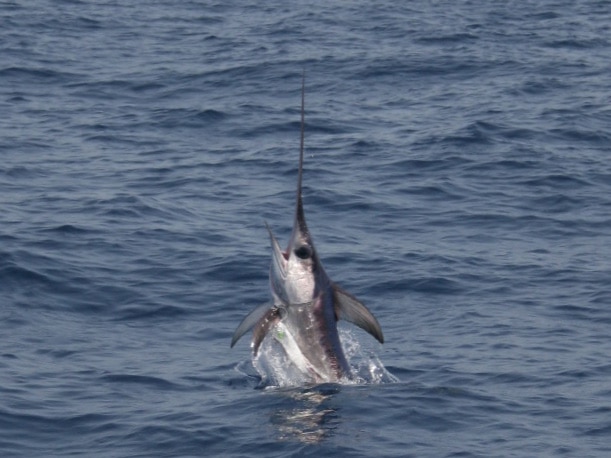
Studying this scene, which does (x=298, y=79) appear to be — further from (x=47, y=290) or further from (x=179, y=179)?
(x=47, y=290)

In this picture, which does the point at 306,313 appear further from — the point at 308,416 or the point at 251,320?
the point at 308,416

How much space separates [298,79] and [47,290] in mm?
13616

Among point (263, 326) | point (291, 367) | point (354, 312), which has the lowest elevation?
point (291, 367)

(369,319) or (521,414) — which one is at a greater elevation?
(369,319)

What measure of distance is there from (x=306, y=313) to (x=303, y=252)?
801 millimetres

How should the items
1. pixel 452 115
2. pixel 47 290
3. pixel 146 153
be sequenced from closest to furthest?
1. pixel 47 290
2. pixel 146 153
3. pixel 452 115

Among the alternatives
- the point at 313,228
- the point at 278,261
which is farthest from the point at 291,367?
the point at 313,228

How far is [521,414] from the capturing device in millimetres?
13188

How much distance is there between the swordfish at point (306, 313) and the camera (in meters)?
12.7

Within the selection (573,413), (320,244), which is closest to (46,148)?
(320,244)

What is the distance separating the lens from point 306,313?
1312 cm

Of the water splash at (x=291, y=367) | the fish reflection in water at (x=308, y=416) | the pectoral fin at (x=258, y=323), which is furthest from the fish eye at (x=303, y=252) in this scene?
the fish reflection in water at (x=308, y=416)

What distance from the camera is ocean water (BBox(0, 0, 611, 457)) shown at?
13.1m

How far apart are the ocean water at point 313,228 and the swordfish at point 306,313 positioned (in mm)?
376
